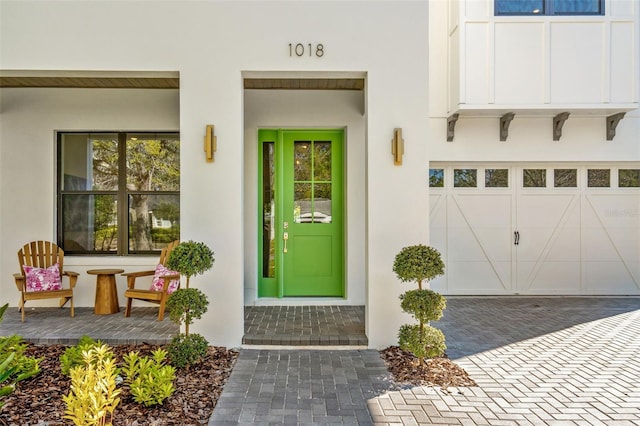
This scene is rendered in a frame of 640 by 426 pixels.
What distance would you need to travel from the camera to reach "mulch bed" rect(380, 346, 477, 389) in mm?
3387

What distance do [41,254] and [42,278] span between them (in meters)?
0.41

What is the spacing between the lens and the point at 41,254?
5.33 metres

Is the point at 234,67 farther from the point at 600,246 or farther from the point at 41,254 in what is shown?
the point at 600,246

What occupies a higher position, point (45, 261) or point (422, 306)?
point (45, 261)

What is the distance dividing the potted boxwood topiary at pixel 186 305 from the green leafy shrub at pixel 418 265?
1.90 meters

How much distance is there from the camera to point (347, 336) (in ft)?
14.1

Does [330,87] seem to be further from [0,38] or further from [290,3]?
[0,38]

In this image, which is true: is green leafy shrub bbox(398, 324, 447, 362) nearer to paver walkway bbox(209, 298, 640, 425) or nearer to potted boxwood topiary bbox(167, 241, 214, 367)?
paver walkway bbox(209, 298, 640, 425)

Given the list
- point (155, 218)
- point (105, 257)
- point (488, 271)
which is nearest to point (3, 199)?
point (105, 257)

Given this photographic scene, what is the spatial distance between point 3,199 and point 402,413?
6.11 metres

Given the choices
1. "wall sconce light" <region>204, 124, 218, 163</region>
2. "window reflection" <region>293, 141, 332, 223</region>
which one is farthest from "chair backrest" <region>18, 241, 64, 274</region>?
"window reflection" <region>293, 141, 332, 223</region>

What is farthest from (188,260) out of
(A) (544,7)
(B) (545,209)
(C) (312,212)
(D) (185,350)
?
(A) (544,7)

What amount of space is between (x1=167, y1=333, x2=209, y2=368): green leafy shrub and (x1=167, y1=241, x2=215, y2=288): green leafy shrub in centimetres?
62

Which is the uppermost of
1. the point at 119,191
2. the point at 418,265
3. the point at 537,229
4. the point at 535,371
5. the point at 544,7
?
the point at 544,7
